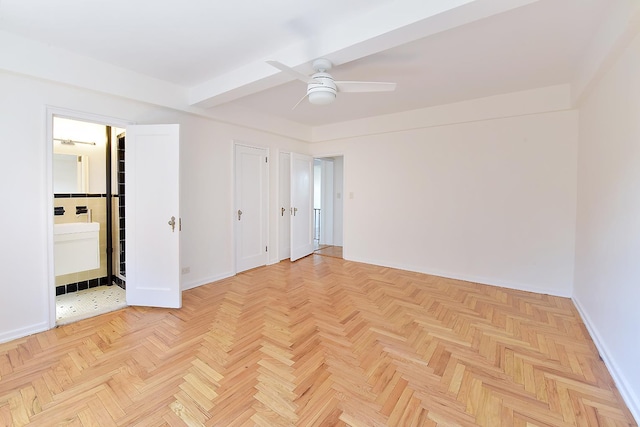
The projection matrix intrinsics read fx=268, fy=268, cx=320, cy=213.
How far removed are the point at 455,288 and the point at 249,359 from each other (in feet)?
9.77

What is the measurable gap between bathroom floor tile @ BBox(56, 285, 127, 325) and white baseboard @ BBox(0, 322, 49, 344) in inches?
4.9

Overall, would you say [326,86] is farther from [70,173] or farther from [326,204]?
[326,204]

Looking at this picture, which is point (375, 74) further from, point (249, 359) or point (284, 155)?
point (249, 359)

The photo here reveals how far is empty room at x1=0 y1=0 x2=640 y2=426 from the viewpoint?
5.98 ft

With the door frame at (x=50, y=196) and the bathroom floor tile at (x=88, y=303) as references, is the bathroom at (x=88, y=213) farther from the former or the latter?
the door frame at (x=50, y=196)

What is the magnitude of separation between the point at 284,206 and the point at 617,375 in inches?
180

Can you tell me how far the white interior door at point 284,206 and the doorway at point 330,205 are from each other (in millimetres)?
1389

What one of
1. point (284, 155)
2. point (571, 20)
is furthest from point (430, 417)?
point (284, 155)

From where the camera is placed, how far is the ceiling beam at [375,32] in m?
1.71

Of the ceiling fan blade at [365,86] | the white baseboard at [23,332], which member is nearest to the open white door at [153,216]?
the white baseboard at [23,332]

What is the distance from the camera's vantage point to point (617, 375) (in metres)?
1.91

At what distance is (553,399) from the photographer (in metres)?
1.75

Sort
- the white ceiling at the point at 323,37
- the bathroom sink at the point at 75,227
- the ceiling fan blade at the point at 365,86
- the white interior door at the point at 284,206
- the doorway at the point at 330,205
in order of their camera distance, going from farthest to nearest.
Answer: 1. the doorway at the point at 330,205
2. the white interior door at the point at 284,206
3. the bathroom sink at the point at 75,227
4. the ceiling fan blade at the point at 365,86
5. the white ceiling at the point at 323,37

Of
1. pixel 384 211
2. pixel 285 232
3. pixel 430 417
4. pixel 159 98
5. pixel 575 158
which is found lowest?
pixel 430 417
